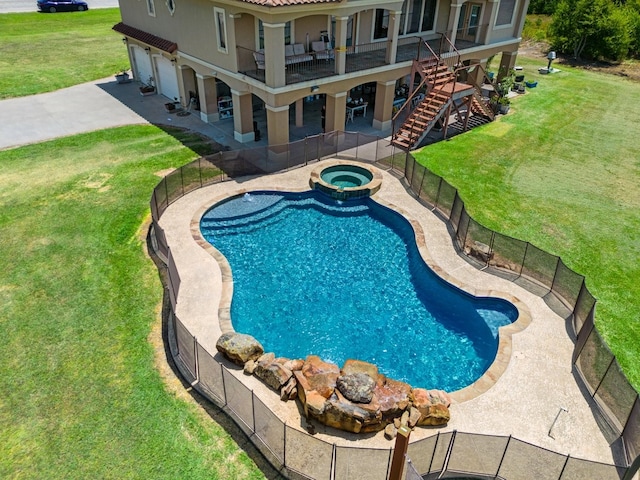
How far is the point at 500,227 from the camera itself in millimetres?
19031

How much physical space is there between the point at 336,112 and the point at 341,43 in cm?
355

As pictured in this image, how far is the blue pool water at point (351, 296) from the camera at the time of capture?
13.9 metres

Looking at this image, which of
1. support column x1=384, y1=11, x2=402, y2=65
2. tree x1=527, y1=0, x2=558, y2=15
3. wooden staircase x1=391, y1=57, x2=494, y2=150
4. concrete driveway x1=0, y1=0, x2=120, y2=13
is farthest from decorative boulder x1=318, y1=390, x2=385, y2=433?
concrete driveway x1=0, y1=0, x2=120, y2=13

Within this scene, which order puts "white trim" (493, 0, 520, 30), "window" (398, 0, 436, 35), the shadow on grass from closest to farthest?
1. the shadow on grass
2. "window" (398, 0, 436, 35)
3. "white trim" (493, 0, 520, 30)

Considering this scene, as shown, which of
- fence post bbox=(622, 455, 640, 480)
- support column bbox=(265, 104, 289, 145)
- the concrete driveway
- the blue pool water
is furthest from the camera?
the concrete driveway

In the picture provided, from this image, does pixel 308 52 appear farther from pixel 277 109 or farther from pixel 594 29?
pixel 594 29

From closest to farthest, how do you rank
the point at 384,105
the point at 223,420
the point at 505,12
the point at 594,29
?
the point at 223,420
the point at 384,105
the point at 505,12
the point at 594,29

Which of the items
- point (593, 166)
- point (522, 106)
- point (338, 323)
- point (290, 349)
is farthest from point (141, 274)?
point (522, 106)

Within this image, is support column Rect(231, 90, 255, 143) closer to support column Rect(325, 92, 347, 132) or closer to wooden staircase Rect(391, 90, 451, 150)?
support column Rect(325, 92, 347, 132)

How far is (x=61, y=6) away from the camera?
57.6 meters

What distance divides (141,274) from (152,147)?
1108cm

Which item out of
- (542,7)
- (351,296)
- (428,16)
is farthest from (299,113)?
(542,7)

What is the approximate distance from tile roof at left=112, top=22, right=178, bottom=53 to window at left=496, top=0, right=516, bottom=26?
71.0ft

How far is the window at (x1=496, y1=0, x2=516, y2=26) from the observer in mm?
31531
